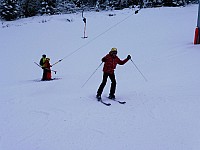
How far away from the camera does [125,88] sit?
9.18 m

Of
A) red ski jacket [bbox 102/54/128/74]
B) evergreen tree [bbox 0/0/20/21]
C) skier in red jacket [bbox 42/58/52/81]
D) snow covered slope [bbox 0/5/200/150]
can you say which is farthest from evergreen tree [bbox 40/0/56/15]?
red ski jacket [bbox 102/54/128/74]

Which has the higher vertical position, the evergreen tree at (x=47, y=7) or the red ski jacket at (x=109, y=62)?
the evergreen tree at (x=47, y=7)

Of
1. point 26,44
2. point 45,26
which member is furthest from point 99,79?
point 45,26

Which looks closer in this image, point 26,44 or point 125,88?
point 125,88

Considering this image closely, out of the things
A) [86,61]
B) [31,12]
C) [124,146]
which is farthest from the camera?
[31,12]

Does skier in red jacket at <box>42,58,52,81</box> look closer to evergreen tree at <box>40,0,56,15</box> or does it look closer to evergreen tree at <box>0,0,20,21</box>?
evergreen tree at <box>0,0,20,21</box>

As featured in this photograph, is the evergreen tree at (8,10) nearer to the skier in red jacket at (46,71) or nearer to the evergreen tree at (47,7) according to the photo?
the evergreen tree at (47,7)

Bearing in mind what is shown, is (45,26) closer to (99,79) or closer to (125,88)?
(99,79)

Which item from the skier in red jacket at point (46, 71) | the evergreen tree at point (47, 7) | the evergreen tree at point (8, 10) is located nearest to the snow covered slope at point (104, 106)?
the skier in red jacket at point (46, 71)

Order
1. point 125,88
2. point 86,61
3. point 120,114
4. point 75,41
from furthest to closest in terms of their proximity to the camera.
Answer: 1. point 75,41
2. point 86,61
3. point 125,88
4. point 120,114

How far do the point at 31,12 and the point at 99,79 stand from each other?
33.6 metres

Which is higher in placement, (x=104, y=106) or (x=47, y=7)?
(x=47, y=7)

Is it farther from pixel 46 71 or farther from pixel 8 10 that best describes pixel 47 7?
pixel 46 71

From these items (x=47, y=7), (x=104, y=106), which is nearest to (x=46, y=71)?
(x=104, y=106)
